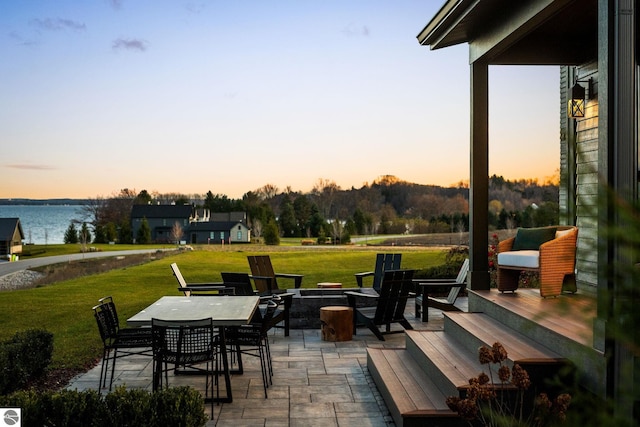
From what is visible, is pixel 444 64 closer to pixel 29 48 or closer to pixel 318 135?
pixel 318 135

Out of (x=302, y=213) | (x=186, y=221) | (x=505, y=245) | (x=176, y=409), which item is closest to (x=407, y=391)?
(x=176, y=409)

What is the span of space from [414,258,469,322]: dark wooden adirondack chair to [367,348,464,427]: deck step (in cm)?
222

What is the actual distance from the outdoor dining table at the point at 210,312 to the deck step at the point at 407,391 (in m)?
1.35

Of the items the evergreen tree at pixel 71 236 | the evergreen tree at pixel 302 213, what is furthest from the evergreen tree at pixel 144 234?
the evergreen tree at pixel 302 213

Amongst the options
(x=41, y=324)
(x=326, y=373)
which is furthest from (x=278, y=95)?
(x=326, y=373)

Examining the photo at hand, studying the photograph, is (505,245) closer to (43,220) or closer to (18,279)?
(18,279)

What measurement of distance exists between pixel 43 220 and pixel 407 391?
10106 centimetres

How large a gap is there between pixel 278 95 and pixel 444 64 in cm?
689

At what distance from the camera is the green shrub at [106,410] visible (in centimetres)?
415

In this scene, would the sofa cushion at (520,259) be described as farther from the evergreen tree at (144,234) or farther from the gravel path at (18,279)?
the evergreen tree at (144,234)

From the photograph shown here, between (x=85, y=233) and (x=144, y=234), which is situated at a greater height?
(x=85, y=233)

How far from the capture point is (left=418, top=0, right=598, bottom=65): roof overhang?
598 cm

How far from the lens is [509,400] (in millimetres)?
4613

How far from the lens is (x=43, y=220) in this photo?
97438mm
